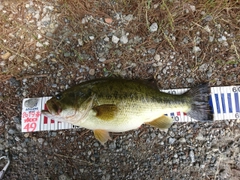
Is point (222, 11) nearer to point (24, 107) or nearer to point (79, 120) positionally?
point (79, 120)

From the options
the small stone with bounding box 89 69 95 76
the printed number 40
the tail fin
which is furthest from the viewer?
the small stone with bounding box 89 69 95 76

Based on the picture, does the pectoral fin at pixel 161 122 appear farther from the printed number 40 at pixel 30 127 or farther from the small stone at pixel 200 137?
the printed number 40 at pixel 30 127

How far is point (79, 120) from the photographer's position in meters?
2.84

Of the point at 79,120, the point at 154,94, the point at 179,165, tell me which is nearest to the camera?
the point at 79,120

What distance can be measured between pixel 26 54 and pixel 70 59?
684 millimetres

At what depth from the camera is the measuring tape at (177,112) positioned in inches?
136

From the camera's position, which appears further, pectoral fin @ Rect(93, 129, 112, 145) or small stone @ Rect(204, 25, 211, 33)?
small stone @ Rect(204, 25, 211, 33)

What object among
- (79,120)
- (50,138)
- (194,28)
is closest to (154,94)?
(79,120)

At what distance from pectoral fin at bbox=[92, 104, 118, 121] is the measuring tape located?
80 cm

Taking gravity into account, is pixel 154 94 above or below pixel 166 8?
below

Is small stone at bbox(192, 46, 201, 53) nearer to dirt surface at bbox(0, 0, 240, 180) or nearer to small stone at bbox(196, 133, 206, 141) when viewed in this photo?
dirt surface at bbox(0, 0, 240, 180)

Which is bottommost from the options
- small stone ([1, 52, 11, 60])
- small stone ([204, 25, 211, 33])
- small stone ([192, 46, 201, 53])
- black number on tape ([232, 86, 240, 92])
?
black number on tape ([232, 86, 240, 92])

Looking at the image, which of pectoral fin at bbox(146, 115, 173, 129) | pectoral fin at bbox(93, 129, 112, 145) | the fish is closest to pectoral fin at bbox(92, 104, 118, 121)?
the fish

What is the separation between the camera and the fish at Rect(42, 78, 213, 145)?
2.78 m
